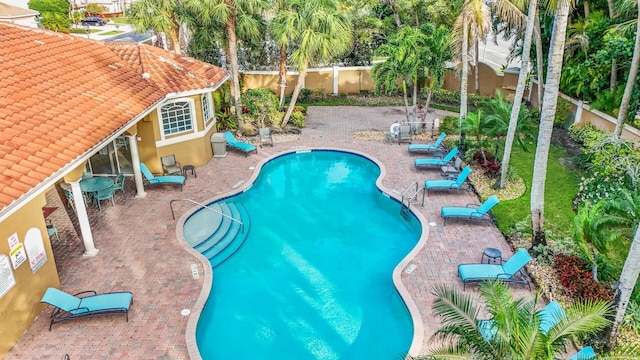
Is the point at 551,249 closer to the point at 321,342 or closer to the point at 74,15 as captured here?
the point at 321,342

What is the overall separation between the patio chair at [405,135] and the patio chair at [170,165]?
11147 mm

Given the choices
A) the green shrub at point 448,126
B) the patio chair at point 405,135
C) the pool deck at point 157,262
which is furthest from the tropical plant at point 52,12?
the green shrub at point 448,126

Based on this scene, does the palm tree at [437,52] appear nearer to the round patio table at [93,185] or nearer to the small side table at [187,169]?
the small side table at [187,169]

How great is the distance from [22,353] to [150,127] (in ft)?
34.5

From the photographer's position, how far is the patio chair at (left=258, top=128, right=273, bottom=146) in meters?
24.5

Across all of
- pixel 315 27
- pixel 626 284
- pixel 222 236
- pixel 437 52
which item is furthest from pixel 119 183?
pixel 626 284

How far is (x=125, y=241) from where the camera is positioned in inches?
607

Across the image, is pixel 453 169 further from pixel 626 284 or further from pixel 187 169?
pixel 187 169

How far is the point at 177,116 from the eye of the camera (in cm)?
2041

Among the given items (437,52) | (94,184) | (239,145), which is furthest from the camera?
(239,145)

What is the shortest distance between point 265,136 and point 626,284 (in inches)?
709

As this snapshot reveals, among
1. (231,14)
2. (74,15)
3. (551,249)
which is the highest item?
(74,15)

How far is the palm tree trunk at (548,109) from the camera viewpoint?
12.7 metres

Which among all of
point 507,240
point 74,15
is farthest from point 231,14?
point 74,15
